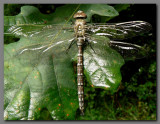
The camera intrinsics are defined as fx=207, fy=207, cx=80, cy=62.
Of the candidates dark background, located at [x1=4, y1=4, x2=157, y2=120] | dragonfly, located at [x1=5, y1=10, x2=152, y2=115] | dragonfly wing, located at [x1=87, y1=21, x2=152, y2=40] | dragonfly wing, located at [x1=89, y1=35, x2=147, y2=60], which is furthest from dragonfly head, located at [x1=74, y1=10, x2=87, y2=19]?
dark background, located at [x1=4, y1=4, x2=157, y2=120]

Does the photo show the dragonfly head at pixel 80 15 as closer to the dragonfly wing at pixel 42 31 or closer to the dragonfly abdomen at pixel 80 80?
the dragonfly wing at pixel 42 31

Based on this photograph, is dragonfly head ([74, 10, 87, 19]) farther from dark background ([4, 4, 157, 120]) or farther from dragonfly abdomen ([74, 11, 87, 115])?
dark background ([4, 4, 157, 120])

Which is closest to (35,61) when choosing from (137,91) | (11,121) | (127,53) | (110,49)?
(11,121)

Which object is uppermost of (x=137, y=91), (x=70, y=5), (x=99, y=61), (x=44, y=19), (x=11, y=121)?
(x=70, y=5)

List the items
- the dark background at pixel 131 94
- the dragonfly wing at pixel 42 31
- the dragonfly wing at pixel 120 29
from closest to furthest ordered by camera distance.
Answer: the dragonfly wing at pixel 120 29
the dragonfly wing at pixel 42 31
the dark background at pixel 131 94

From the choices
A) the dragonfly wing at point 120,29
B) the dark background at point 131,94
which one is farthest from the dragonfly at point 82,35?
the dark background at point 131,94

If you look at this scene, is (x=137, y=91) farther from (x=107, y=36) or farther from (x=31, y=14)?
(x=31, y=14)

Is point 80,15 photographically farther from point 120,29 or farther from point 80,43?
point 120,29
